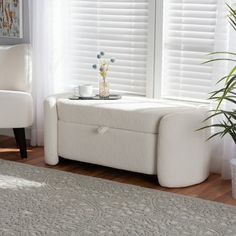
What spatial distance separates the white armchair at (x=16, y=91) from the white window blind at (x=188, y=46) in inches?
43.2

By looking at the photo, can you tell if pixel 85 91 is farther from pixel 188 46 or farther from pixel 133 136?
pixel 188 46

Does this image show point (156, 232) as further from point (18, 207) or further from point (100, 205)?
point (18, 207)

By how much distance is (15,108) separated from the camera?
4.52 m

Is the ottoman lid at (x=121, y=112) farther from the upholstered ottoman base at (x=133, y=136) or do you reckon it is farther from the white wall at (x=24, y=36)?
the white wall at (x=24, y=36)

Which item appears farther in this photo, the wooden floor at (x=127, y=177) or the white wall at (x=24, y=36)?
the white wall at (x=24, y=36)

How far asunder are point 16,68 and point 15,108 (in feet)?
1.34

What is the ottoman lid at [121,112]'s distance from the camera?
3.93m

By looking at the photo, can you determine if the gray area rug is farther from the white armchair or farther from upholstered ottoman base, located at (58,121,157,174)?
the white armchair

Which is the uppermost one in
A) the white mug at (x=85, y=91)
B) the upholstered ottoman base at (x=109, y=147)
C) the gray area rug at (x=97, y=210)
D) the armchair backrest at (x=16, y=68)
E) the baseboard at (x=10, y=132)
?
the armchair backrest at (x=16, y=68)

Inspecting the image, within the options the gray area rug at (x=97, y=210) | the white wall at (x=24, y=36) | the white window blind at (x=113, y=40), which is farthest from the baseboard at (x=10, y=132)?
the gray area rug at (x=97, y=210)

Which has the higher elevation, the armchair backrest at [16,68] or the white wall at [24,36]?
the white wall at [24,36]

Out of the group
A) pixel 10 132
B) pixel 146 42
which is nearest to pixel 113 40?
pixel 146 42

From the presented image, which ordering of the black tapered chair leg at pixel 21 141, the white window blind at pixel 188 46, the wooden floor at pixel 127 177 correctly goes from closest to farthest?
1. the wooden floor at pixel 127 177
2. the white window blind at pixel 188 46
3. the black tapered chair leg at pixel 21 141

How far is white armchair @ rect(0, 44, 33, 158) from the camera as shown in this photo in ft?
14.8
